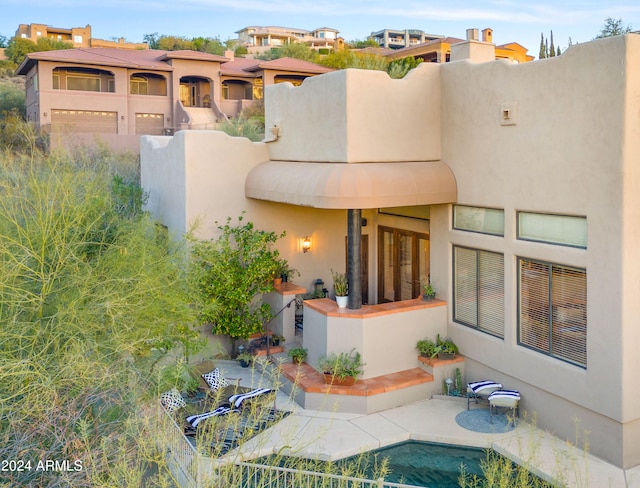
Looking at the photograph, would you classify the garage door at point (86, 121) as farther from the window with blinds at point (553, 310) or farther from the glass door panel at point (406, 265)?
the window with blinds at point (553, 310)

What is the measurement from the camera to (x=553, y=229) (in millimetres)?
11812

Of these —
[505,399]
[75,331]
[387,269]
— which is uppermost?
[75,331]

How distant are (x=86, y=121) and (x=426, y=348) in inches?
1377

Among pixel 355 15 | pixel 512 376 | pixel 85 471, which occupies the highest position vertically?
pixel 355 15

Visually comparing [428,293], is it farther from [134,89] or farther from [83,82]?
[134,89]

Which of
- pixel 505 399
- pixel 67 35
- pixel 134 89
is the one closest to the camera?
pixel 505 399

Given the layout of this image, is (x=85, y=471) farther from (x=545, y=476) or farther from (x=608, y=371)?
(x=608, y=371)

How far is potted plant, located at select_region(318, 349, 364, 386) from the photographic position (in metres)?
13.3

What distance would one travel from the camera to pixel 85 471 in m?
6.27

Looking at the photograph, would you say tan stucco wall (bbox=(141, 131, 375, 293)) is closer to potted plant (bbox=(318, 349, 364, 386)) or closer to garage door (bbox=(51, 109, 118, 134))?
potted plant (bbox=(318, 349, 364, 386))

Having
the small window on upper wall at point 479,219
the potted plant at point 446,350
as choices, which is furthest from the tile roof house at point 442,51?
the potted plant at point 446,350

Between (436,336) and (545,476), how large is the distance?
15.3 feet

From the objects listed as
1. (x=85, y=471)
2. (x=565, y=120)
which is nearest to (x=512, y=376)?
(x=565, y=120)

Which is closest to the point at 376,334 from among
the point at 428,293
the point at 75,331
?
the point at 428,293
